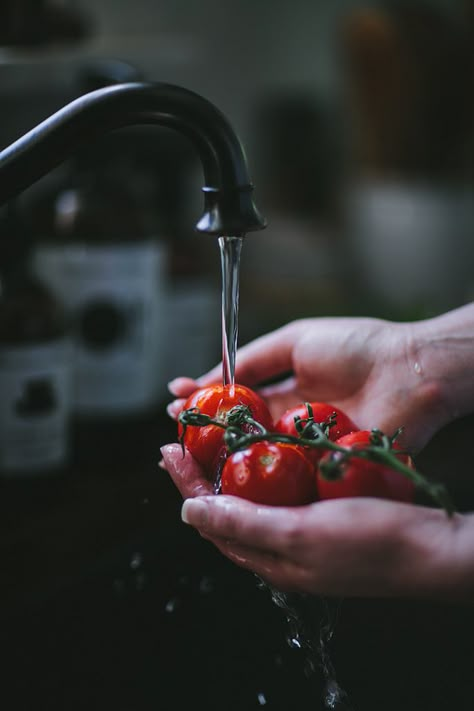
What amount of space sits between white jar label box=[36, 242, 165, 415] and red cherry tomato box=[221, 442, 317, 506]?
61 cm

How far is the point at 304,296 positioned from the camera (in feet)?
6.42

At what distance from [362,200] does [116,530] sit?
114cm

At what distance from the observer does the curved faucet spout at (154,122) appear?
54 centimetres

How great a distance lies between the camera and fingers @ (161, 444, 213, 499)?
67 cm

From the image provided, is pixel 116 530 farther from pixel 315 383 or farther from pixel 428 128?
Answer: pixel 428 128

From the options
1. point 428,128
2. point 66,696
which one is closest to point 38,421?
point 66,696

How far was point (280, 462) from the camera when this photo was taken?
2.05 ft

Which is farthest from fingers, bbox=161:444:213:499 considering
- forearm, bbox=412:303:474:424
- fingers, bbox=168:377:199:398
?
forearm, bbox=412:303:474:424

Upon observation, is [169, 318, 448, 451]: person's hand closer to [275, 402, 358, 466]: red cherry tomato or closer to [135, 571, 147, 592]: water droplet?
[275, 402, 358, 466]: red cherry tomato

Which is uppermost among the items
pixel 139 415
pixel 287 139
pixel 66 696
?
pixel 287 139

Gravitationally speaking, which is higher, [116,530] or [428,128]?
[428,128]

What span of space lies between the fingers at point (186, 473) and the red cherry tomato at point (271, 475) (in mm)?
29

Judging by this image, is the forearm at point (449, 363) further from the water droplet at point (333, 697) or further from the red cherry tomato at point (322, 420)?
the water droplet at point (333, 697)

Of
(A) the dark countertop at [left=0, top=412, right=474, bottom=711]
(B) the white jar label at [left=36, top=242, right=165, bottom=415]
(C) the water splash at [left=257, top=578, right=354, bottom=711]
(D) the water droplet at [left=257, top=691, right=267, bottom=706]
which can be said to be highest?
(B) the white jar label at [left=36, top=242, right=165, bottom=415]
